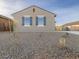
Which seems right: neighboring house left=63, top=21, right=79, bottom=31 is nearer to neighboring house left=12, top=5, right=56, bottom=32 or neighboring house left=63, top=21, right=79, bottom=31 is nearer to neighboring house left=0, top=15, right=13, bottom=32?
neighboring house left=12, top=5, right=56, bottom=32

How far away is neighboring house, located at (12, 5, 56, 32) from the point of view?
27.4 meters

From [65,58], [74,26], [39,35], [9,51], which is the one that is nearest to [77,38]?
[39,35]

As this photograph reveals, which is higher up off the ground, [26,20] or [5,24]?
[26,20]

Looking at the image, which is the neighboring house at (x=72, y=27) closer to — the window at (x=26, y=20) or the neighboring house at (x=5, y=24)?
the window at (x=26, y=20)

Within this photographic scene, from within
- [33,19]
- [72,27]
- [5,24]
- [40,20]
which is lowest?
[72,27]

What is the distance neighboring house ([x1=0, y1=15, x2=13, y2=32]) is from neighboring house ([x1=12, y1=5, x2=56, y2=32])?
124 centimetres

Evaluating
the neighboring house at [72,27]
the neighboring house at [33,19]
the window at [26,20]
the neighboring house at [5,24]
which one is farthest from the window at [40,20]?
the neighboring house at [72,27]

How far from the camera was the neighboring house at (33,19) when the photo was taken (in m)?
27.4

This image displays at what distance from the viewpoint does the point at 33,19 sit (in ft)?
90.2

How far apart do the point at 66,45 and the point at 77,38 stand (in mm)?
1348

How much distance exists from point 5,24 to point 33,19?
11.7 ft

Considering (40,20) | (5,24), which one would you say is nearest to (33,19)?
(40,20)

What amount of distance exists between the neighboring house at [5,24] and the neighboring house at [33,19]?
1.24m

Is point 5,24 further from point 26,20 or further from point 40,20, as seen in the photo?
point 40,20
